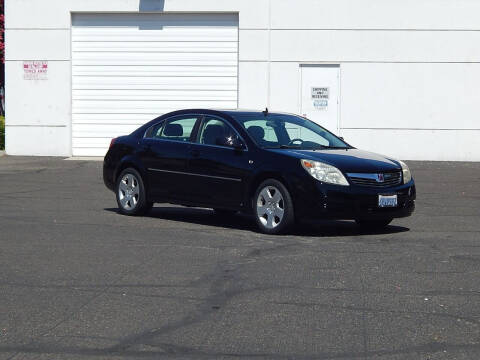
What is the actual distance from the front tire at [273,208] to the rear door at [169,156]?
1.31 metres

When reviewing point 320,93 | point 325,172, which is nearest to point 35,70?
point 320,93

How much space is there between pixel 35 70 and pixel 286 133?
14.8 m

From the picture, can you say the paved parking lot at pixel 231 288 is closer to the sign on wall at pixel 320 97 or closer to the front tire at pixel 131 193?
the front tire at pixel 131 193

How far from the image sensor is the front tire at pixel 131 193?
13.5 m

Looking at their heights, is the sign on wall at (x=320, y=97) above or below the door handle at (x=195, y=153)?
above

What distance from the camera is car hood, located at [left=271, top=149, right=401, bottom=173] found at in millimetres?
Result: 11547

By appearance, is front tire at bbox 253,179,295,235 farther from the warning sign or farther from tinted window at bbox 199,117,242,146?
the warning sign

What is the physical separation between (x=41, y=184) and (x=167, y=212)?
17.0ft

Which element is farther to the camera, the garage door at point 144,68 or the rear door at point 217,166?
the garage door at point 144,68

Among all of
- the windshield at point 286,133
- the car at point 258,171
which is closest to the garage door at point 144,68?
the car at point 258,171

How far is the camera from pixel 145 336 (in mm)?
6410

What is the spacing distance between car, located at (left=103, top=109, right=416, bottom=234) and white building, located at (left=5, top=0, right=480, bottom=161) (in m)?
11.8

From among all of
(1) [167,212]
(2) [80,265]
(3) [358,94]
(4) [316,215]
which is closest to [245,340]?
(2) [80,265]

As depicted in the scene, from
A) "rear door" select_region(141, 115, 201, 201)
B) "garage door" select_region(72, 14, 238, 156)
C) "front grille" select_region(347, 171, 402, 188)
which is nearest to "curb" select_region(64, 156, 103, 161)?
"garage door" select_region(72, 14, 238, 156)
